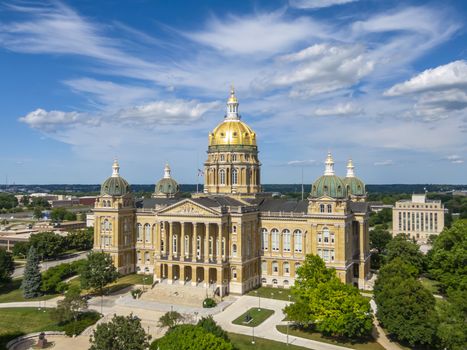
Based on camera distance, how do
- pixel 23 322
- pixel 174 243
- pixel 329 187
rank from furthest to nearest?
pixel 174 243, pixel 329 187, pixel 23 322

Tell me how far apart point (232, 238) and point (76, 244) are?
60.9 m

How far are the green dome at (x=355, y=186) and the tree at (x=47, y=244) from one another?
237ft

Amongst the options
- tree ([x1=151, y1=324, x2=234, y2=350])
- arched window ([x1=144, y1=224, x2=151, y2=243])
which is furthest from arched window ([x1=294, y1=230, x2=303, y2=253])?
tree ([x1=151, y1=324, x2=234, y2=350])

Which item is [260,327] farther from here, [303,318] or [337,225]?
[337,225]

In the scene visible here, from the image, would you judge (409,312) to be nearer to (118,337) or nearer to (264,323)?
(264,323)

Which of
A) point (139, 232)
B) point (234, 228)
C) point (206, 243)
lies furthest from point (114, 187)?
point (234, 228)

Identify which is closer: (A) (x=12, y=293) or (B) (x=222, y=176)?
(A) (x=12, y=293)

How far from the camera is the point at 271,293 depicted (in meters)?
82.6

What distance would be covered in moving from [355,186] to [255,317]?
146 feet

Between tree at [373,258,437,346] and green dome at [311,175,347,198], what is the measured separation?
76.8 ft

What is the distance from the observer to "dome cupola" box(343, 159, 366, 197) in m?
101

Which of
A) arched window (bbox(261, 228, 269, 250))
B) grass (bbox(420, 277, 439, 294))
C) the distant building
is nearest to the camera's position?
grass (bbox(420, 277, 439, 294))

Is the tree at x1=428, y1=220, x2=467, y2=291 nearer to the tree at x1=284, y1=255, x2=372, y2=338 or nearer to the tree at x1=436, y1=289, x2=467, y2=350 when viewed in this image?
the tree at x1=436, y1=289, x2=467, y2=350

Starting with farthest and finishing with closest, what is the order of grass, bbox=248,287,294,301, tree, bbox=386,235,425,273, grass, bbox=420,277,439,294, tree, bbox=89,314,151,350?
tree, bbox=386,235,425,273 < grass, bbox=420,277,439,294 < grass, bbox=248,287,294,301 < tree, bbox=89,314,151,350
